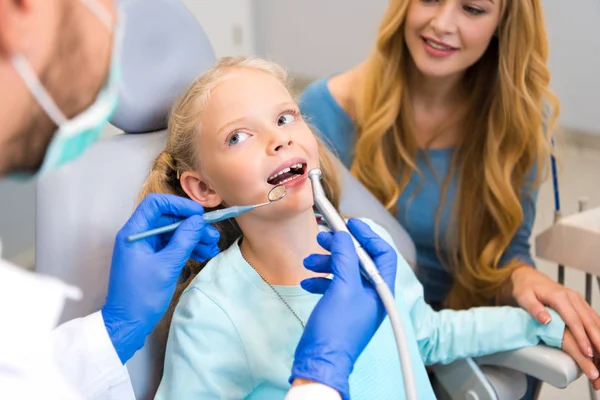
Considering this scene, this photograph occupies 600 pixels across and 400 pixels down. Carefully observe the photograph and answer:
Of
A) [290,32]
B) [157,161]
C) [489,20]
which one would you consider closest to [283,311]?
[157,161]

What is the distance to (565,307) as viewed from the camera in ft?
4.12

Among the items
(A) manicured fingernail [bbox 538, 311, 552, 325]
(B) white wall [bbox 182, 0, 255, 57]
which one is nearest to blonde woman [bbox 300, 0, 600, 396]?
(A) manicured fingernail [bbox 538, 311, 552, 325]

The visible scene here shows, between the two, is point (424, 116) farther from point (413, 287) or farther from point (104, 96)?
point (104, 96)

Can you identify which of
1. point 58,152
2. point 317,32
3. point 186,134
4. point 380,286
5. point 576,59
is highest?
point 58,152

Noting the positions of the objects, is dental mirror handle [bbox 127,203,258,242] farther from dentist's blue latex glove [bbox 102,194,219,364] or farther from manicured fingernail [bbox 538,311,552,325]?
manicured fingernail [bbox 538,311,552,325]

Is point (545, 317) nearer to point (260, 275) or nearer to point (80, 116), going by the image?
point (260, 275)

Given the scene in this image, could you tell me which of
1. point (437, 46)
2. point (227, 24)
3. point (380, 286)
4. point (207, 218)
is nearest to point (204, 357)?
point (207, 218)

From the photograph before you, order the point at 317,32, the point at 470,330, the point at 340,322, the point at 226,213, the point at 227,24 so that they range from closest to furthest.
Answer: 1. the point at 340,322
2. the point at 226,213
3. the point at 470,330
4. the point at 227,24
5. the point at 317,32

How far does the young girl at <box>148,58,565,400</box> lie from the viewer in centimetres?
109

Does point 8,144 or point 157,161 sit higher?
point 8,144

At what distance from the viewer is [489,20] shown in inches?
57.1

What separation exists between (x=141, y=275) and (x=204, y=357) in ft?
0.58

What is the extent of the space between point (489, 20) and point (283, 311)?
78 centimetres

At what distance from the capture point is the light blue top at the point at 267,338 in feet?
3.54
